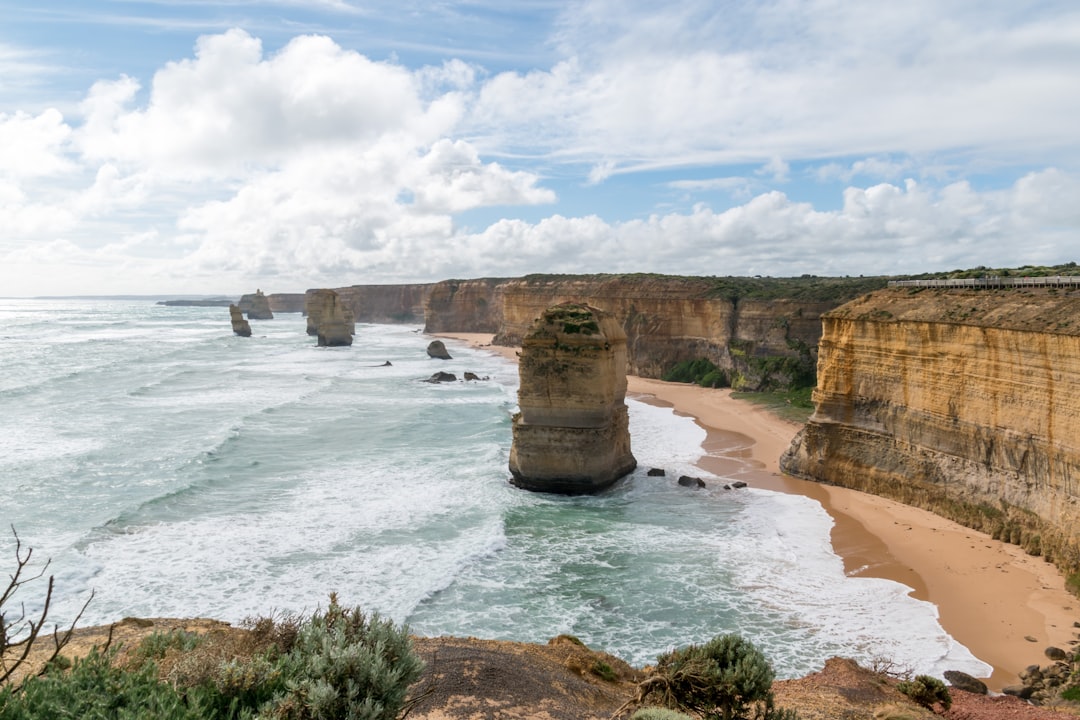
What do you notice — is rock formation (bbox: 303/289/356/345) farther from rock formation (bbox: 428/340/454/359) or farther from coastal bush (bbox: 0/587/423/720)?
coastal bush (bbox: 0/587/423/720)

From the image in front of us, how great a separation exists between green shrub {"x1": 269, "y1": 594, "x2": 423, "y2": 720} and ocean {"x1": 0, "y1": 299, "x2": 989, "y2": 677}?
14.9 feet

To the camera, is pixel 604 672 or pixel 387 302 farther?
pixel 387 302

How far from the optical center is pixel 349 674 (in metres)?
6.50

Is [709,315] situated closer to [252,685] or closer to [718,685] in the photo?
[718,685]

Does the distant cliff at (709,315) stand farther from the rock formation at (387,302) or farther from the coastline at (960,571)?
the rock formation at (387,302)

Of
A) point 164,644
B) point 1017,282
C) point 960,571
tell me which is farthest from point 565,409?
point 164,644

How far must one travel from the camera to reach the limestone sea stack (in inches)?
948

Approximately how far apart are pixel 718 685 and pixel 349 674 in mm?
4850

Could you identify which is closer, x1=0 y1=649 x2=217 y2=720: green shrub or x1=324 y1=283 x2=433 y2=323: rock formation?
x1=0 y1=649 x2=217 y2=720: green shrub

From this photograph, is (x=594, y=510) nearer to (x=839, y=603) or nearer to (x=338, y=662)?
(x=839, y=603)

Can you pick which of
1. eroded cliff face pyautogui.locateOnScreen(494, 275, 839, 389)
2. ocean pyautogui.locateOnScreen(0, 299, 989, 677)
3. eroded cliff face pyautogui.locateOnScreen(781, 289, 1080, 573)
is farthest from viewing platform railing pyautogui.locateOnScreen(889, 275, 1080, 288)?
eroded cliff face pyautogui.locateOnScreen(494, 275, 839, 389)

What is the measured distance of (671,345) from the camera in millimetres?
57375

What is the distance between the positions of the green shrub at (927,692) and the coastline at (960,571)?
2349 mm

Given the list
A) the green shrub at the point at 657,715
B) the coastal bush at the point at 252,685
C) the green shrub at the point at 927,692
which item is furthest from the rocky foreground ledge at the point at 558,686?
the coastal bush at the point at 252,685
